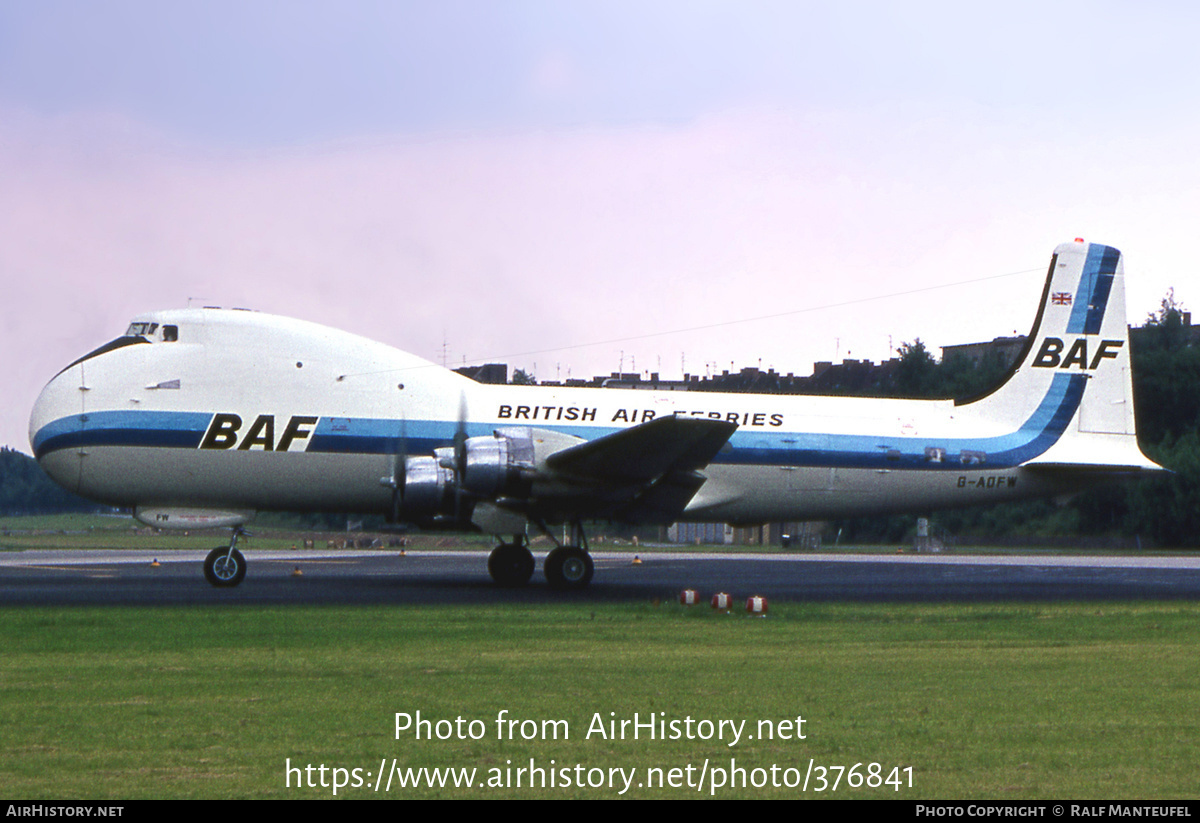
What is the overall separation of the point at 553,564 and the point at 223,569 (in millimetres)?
6549

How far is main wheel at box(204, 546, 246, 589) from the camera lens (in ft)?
79.5

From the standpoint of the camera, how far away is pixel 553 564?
2472cm

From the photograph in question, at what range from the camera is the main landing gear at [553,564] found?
2470cm

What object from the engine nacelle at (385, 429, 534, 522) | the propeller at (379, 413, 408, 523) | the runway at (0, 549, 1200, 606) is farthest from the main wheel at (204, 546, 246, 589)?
the engine nacelle at (385, 429, 534, 522)

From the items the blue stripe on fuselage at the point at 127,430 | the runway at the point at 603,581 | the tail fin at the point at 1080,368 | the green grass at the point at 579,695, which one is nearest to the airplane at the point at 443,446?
the blue stripe on fuselage at the point at 127,430

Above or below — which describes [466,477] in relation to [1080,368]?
below

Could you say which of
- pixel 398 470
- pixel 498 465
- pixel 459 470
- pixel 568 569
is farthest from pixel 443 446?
pixel 568 569

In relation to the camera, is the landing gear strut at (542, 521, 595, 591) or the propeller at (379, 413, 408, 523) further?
the landing gear strut at (542, 521, 595, 591)

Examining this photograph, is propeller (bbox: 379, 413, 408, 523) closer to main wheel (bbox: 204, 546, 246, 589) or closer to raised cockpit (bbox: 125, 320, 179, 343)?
main wheel (bbox: 204, 546, 246, 589)

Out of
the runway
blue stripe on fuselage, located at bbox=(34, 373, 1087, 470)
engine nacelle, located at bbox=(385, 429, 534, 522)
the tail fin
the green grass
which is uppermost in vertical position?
A: the tail fin

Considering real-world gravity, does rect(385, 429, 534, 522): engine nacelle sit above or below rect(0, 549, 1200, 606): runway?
above

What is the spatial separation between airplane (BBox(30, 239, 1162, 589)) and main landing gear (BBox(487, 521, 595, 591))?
5 centimetres

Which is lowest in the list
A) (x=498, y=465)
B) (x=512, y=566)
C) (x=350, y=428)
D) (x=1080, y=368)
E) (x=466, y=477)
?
(x=512, y=566)

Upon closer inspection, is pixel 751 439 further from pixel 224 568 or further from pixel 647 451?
pixel 224 568
